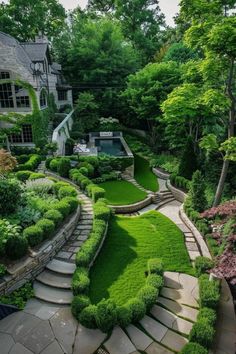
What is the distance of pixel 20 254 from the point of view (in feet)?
27.7

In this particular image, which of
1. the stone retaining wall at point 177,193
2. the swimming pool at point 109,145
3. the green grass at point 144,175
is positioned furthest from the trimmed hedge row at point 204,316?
the swimming pool at point 109,145

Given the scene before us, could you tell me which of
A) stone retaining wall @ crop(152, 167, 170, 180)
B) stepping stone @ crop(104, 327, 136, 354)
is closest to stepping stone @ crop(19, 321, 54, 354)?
stepping stone @ crop(104, 327, 136, 354)

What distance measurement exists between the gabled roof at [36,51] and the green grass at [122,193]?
15.0 m

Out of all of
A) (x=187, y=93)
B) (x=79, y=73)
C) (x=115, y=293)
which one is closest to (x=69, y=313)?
(x=115, y=293)

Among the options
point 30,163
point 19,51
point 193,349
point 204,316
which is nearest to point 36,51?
point 19,51

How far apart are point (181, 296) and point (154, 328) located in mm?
1593

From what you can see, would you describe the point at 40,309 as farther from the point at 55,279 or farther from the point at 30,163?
the point at 30,163

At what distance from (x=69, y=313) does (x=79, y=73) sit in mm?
30094

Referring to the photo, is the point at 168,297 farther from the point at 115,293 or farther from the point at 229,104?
the point at 229,104

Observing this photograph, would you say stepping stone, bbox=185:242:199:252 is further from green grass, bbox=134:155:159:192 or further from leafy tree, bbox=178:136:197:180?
green grass, bbox=134:155:159:192

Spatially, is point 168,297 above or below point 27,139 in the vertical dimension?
below

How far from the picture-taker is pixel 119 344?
6.71 metres

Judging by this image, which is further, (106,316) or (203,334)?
(106,316)

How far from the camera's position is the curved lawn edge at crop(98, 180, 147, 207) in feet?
52.7
